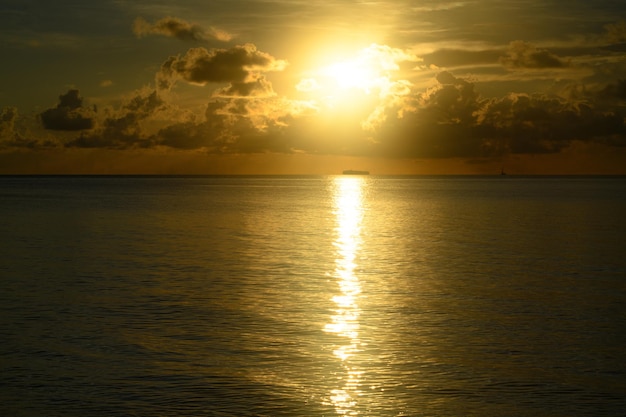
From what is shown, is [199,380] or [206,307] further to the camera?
[206,307]

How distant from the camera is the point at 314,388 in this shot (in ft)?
63.0

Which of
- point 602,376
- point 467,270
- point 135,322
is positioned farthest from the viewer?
point 467,270

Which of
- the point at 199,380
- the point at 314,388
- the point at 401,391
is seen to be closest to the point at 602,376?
the point at 401,391

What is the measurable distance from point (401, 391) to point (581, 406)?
4.02 meters

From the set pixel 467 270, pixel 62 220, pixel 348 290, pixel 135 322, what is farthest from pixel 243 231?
pixel 135 322

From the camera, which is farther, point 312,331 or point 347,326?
point 347,326

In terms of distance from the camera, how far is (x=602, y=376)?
67.4ft

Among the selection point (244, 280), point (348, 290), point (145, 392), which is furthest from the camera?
point (244, 280)

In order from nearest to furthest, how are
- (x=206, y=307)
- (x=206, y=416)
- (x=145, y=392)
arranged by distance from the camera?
(x=206, y=416) → (x=145, y=392) → (x=206, y=307)

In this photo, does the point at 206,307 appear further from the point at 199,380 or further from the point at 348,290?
the point at 199,380

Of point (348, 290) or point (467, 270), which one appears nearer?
point (348, 290)

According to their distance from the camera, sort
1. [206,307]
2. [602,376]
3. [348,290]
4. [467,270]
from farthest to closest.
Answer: [467,270] < [348,290] < [206,307] < [602,376]

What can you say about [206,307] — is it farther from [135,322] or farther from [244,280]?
[244,280]

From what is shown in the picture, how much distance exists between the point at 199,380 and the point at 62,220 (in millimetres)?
70743
